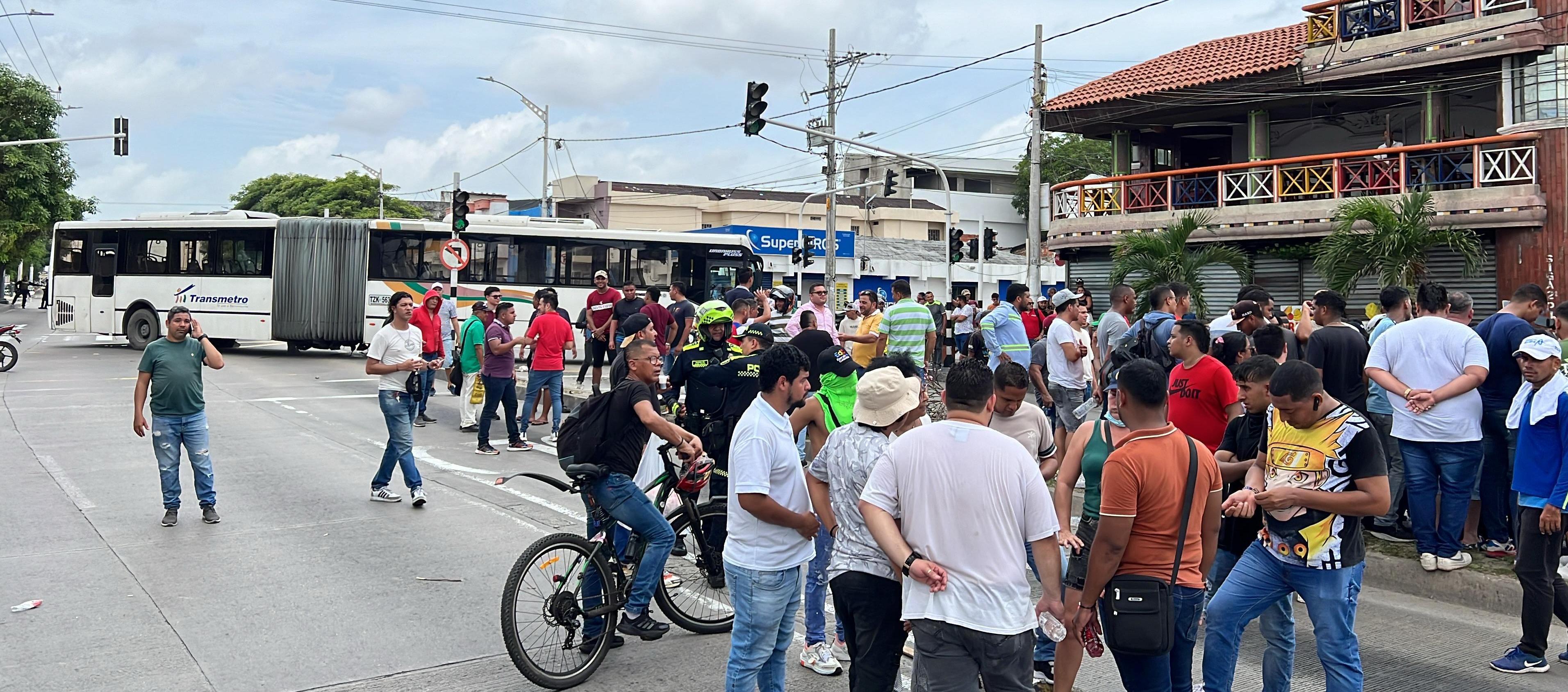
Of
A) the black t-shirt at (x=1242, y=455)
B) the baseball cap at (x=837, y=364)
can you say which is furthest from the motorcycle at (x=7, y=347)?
the black t-shirt at (x=1242, y=455)

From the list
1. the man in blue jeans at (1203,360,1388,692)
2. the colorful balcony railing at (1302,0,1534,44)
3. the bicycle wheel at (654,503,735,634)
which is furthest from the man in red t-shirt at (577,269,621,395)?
the colorful balcony railing at (1302,0,1534,44)

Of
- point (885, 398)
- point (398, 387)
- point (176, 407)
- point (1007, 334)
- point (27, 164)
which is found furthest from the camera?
point (27, 164)

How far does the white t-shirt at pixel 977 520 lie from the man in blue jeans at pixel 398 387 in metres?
6.84

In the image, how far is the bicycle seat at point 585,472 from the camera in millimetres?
5707

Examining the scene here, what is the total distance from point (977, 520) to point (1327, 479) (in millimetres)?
1835

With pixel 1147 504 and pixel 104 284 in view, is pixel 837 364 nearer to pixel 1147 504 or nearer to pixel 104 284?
pixel 1147 504

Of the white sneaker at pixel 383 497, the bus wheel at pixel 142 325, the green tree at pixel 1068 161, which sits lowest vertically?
the white sneaker at pixel 383 497

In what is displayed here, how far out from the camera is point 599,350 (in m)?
17.0

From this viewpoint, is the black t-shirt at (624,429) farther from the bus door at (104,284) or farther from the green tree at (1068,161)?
the green tree at (1068,161)

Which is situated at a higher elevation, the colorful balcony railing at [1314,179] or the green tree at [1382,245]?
the colorful balcony railing at [1314,179]

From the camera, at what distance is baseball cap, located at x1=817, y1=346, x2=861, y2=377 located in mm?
6418

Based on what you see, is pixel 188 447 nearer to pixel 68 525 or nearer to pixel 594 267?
pixel 68 525

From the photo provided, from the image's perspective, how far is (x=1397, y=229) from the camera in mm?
16359

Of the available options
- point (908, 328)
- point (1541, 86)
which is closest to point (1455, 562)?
point (908, 328)
